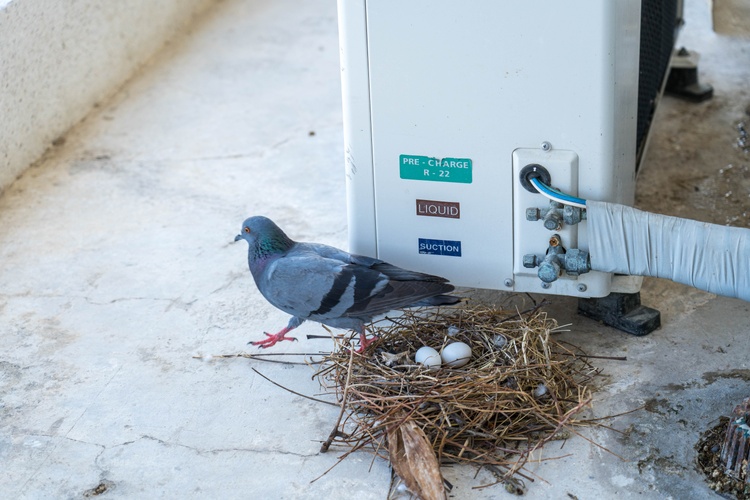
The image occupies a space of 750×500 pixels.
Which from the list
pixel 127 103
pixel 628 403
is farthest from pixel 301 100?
pixel 628 403

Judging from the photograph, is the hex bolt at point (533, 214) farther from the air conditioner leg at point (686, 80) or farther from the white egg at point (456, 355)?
the air conditioner leg at point (686, 80)

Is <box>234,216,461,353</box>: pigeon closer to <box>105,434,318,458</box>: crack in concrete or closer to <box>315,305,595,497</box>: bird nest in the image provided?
<box>315,305,595,497</box>: bird nest

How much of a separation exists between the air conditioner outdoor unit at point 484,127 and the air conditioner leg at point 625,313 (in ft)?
0.38

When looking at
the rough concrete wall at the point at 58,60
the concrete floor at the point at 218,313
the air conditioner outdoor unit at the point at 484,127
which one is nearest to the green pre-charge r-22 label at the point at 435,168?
the air conditioner outdoor unit at the point at 484,127

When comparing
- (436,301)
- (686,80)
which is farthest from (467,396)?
(686,80)

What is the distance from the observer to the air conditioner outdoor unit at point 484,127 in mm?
2473

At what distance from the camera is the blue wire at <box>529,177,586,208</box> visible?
2578mm

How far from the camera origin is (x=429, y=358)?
2.61m

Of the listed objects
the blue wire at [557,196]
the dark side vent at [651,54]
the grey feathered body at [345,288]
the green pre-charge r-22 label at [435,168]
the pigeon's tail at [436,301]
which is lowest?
the pigeon's tail at [436,301]

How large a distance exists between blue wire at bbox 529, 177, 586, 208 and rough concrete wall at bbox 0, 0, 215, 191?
2.41 meters

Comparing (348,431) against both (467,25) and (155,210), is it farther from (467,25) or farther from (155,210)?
(155,210)

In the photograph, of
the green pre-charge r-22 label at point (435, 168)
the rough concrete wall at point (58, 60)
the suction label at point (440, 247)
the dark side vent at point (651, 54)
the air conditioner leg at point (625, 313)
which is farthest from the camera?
the rough concrete wall at point (58, 60)

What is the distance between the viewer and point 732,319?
9.80 ft

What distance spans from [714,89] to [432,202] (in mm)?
2565
